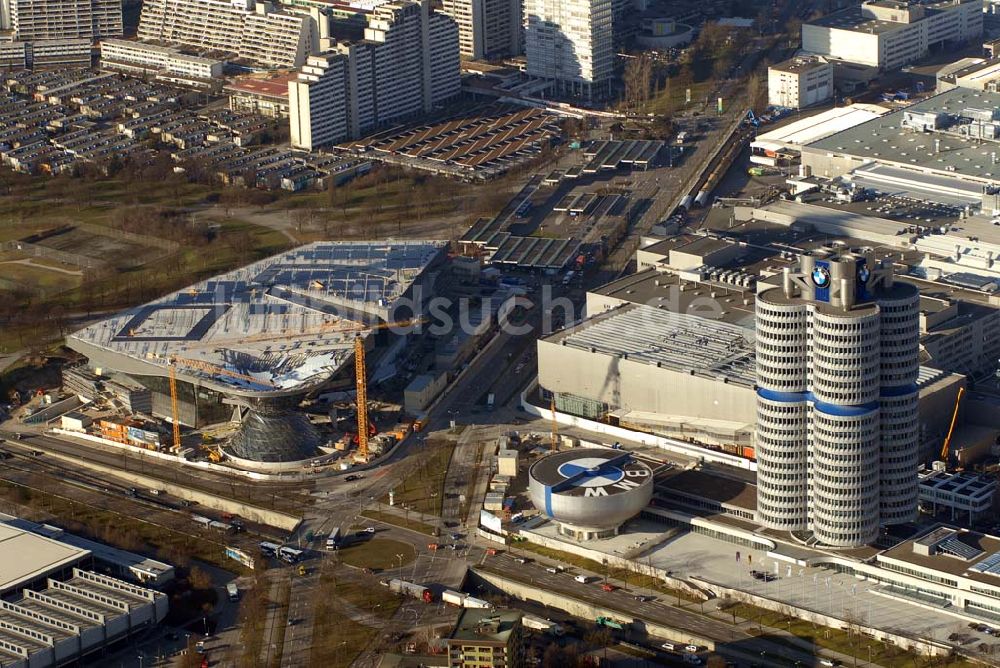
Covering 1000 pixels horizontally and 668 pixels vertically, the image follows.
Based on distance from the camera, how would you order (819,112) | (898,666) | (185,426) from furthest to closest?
(819,112) < (185,426) < (898,666)

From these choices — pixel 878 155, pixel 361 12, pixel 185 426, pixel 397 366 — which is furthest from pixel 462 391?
pixel 361 12

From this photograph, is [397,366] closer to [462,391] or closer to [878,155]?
[462,391]

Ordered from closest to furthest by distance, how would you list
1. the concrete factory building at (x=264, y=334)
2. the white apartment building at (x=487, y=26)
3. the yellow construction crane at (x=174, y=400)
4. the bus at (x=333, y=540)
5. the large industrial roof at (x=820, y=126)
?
the bus at (x=333, y=540)
the concrete factory building at (x=264, y=334)
the yellow construction crane at (x=174, y=400)
the large industrial roof at (x=820, y=126)
the white apartment building at (x=487, y=26)

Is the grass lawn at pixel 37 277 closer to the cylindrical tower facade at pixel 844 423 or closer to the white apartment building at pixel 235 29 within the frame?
the white apartment building at pixel 235 29

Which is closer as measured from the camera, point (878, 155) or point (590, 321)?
point (590, 321)

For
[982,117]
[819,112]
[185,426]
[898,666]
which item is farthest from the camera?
[819,112]

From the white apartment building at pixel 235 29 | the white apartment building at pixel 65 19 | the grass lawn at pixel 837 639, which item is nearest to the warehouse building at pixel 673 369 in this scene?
the grass lawn at pixel 837 639
